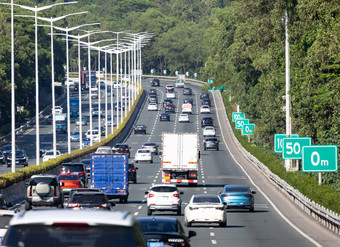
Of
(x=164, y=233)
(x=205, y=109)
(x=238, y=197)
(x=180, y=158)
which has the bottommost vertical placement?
(x=238, y=197)

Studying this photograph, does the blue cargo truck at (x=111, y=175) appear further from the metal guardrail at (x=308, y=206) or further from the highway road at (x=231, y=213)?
the metal guardrail at (x=308, y=206)

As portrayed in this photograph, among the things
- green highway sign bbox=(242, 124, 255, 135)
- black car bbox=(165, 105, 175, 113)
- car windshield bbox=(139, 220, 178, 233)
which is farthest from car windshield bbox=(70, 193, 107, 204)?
black car bbox=(165, 105, 175, 113)

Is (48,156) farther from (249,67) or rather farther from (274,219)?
(274,219)

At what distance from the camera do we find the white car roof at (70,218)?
9.02 meters

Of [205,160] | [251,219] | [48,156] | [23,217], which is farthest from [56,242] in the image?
[205,160]

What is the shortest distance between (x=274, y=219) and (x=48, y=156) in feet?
137

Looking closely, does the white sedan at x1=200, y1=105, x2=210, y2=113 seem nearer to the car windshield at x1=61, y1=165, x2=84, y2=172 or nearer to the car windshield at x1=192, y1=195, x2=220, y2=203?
the car windshield at x1=61, y1=165, x2=84, y2=172

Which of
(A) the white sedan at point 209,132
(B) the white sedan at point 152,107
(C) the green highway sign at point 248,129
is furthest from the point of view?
(B) the white sedan at point 152,107

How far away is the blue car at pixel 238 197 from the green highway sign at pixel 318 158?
6.32 m

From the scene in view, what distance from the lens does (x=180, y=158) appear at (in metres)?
55.8

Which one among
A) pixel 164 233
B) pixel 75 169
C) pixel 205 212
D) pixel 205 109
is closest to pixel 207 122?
pixel 205 109

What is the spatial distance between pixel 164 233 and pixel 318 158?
701 inches

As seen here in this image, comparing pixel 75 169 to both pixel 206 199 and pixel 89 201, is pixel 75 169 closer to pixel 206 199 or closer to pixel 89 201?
pixel 206 199

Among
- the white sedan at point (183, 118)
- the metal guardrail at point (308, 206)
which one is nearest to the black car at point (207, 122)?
the white sedan at point (183, 118)
